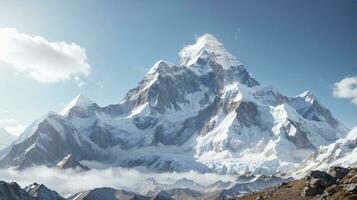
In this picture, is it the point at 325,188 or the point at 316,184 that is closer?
the point at 325,188

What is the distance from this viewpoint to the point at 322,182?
162625mm

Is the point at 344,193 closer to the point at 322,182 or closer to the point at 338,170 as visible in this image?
the point at 322,182

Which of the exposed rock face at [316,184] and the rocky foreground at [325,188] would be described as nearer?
the rocky foreground at [325,188]

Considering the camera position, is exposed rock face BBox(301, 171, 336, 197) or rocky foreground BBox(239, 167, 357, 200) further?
exposed rock face BBox(301, 171, 336, 197)

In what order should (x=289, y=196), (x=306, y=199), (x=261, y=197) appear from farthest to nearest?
(x=261, y=197)
(x=289, y=196)
(x=306, y=199)

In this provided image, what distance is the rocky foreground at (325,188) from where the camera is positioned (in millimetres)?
141875

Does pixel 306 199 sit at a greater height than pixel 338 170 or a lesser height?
lesser

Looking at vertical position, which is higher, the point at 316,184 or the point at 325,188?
the point at 316,184

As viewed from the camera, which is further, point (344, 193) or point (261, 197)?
point (261, 197)

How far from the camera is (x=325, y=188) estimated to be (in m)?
160

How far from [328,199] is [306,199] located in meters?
13.5

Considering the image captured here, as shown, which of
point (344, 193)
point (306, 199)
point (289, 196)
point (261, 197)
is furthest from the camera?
point (261, 197)

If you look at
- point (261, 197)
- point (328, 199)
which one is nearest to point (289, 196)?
point (261, 197)

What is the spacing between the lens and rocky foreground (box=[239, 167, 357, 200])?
14188 cm
